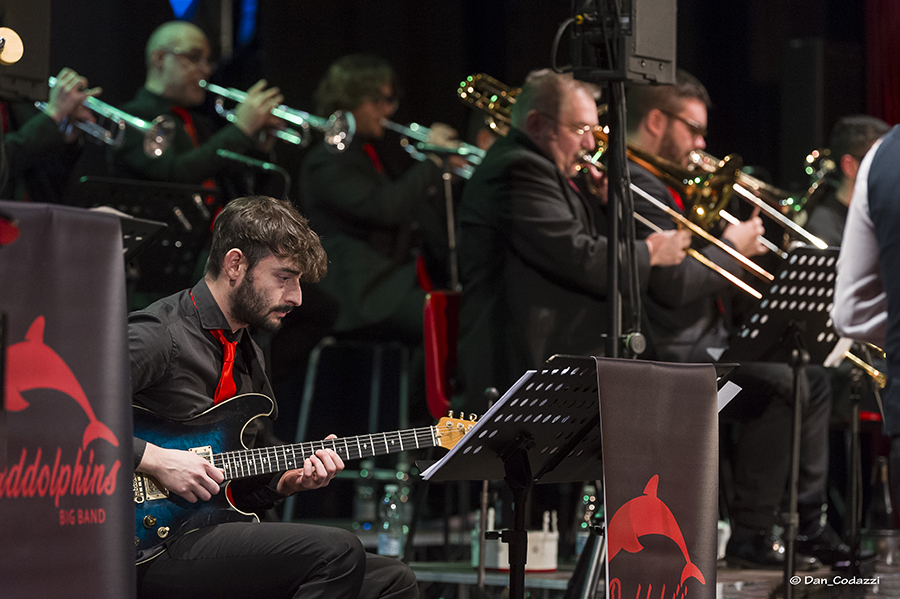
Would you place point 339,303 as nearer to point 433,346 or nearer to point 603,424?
point 433,346

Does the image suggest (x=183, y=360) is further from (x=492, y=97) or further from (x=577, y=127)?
(x=492, y=97)

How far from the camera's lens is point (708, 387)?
2.82 meters

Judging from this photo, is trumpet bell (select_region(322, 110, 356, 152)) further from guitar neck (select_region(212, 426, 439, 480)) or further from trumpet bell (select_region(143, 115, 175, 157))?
guitar neck (select_region(212, 426, 439, 480))

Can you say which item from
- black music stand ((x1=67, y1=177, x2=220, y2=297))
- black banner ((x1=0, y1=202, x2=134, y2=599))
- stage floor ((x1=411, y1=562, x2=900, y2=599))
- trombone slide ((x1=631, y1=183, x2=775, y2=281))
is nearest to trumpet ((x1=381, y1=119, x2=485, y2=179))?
black music stand ((x1=67, y1=177, x2=220, y2=297))

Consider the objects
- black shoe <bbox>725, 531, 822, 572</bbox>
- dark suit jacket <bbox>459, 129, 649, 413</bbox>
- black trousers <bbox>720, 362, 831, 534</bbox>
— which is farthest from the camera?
black trousers <bbox>720, 362, 831, 534</bbox>

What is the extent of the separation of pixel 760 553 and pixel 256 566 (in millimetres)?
2635

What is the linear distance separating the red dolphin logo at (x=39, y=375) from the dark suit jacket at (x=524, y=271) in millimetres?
2469

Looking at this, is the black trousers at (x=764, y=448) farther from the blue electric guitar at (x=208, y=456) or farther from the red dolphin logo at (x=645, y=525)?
the blue electric guitar at (x=208, y=456)

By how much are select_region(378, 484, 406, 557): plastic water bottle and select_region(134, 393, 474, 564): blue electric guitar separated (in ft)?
6.38

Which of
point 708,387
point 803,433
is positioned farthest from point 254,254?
point 803,433

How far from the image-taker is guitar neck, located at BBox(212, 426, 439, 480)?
270cm

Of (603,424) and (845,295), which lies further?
(603,424)

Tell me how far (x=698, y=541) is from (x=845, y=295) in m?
0.74

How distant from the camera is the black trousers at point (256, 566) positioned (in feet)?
8.39
